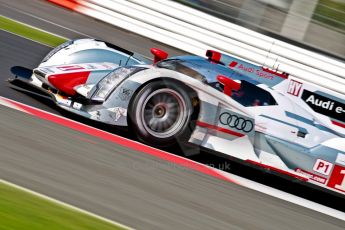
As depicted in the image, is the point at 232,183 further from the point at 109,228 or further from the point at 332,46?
the point at 332,46

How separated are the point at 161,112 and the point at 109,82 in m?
0.62

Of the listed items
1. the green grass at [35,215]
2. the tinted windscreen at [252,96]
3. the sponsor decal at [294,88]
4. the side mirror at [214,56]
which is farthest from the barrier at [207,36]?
the green grass at [35,215]

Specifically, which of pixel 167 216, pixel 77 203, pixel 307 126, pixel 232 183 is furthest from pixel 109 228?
pixel 307 126

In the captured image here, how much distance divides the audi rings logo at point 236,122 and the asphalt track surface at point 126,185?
58 cm

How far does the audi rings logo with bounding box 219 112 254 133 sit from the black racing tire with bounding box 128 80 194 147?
34 centimetres

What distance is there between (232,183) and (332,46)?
639cm

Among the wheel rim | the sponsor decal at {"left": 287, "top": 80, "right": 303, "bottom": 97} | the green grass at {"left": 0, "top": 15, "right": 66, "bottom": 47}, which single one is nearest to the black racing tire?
the wheel rim

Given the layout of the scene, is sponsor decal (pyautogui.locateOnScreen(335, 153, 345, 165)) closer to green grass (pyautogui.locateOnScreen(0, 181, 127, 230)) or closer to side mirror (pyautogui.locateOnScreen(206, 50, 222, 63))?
side mirror (pyautogui.locateOnScreen(206, 50, 222, 63))

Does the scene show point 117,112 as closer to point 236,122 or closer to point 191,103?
point 191,103

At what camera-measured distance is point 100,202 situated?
16.3 feet

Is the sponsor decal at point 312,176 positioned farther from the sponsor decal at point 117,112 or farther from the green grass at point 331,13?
the green grass at point 331,13

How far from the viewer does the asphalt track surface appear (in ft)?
16.4

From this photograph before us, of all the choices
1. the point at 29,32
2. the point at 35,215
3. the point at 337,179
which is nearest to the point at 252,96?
the point at 337,179

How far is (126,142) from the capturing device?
673 cm
